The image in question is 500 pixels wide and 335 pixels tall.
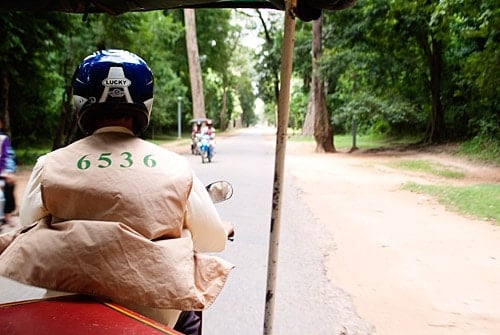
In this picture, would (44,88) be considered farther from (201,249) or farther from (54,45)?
(201,249)

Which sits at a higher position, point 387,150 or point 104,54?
point 104,54

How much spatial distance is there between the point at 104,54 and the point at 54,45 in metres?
15.1

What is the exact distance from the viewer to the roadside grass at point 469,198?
29.0 feet

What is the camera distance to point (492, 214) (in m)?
8.59

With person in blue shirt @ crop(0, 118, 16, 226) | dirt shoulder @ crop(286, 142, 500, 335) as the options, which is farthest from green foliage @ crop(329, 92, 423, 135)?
person in blue shirt @ crop(0, 118, 16, 226)

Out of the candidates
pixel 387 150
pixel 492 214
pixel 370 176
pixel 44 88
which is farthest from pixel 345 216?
pixel 387 150

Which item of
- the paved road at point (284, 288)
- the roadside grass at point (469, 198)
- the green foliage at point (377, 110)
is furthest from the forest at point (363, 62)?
the paved road at point (284, 288)

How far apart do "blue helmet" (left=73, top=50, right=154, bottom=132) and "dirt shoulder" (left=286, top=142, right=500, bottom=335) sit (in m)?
2.88

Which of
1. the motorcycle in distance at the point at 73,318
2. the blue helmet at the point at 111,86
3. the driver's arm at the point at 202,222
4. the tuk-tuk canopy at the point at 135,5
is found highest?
the tuk-tuk canopy at the point at 135,5

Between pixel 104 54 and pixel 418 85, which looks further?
pixel 418 85

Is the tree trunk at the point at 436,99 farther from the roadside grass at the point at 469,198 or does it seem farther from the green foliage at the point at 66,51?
the green foliage at the point at 66,51

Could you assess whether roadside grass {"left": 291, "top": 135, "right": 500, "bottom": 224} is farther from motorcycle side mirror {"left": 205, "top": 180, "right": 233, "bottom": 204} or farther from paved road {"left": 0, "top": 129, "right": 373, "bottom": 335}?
motorcycle side mirror {"left": 205, "top": 180, "right": 233, "bottom": 204}

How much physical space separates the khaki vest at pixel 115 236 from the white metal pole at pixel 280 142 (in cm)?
74

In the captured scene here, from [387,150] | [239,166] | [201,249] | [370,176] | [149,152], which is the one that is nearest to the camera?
[149,152]
